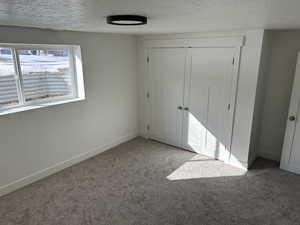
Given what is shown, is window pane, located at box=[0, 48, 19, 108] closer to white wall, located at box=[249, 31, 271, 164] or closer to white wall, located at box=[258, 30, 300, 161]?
white wall, located at box=[249, 31, 271, 164]

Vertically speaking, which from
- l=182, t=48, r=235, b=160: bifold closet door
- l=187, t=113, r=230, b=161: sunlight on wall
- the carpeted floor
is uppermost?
l=182, t=48, r=235, b=160: bifold closet door

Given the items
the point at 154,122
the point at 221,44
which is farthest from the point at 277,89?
the point at 154,122

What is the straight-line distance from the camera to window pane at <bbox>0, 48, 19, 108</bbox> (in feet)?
8.85

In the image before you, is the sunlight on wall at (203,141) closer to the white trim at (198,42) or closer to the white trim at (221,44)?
the white trim at (221,44)

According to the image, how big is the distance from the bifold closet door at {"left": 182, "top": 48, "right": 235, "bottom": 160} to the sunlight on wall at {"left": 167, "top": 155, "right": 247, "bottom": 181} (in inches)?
8.0

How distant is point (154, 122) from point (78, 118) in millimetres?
1570

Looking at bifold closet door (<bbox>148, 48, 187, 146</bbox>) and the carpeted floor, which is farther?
bifold closet door (<bbox>148, 48, 187, 146</bbox>)

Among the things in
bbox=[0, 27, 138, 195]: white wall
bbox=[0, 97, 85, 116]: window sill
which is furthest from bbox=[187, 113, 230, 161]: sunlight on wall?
bbox=[0, 97, 85, 116]: window sill

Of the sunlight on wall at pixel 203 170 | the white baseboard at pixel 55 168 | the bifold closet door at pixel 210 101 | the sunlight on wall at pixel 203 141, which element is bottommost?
the sunlight on wall at pixel 203 170

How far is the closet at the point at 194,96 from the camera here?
3.34 metres

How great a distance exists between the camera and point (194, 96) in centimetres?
372

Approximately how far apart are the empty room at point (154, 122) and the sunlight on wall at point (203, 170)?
0.10 feet

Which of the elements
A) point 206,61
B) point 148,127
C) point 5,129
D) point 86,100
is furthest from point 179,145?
point 5,129

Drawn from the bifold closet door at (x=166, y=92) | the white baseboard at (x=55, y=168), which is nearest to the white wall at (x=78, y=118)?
the white baseboard at (x=55, y=168)
